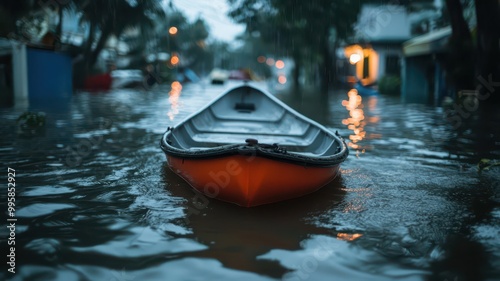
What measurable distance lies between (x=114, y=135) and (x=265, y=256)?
757 cm

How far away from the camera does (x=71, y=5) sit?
21.7 metres

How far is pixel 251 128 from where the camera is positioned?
29.2 feet

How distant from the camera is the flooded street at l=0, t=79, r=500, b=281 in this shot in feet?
12.0

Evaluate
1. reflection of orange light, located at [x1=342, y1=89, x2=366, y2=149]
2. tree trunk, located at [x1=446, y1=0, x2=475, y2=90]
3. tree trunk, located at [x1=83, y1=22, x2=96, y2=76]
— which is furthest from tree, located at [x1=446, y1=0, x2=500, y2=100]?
tree trunk, located at [x1=83, y1=22, x2=96, y2=76]

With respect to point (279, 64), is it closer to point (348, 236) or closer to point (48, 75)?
point (48, 75)

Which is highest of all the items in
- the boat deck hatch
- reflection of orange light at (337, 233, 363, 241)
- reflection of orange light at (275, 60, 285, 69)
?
reflection of orange light at (275, 60, 285, 69)

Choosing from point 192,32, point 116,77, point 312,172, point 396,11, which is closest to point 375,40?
point 396,11

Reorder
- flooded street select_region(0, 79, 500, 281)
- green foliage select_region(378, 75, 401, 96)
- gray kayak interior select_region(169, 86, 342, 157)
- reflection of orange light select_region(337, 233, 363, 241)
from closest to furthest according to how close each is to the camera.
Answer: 1. flooded street select_region(0, 79, 500, 281)
2. reflection of orange light select_region(337, 233, 363, 241)
3. gray kayak interior select_region(169, 86, 342, 157)
4. green foliage select_region(378, 75, 401, 96)

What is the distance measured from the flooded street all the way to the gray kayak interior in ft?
1.87

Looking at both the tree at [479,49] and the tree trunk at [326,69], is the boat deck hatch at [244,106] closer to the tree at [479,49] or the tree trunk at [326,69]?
the tree at [479,49]

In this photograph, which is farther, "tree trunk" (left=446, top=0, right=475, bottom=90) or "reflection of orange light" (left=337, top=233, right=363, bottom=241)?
"tree trunk" (left=446, top=0, right=475, bottom=90)

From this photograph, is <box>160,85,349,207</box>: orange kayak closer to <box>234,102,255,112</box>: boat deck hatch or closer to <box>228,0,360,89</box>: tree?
<box>234,102,255,112</box>: boat deck hatch

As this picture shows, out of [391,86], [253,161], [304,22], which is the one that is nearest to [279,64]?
[304,22]

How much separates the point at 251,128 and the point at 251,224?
14.3ft
